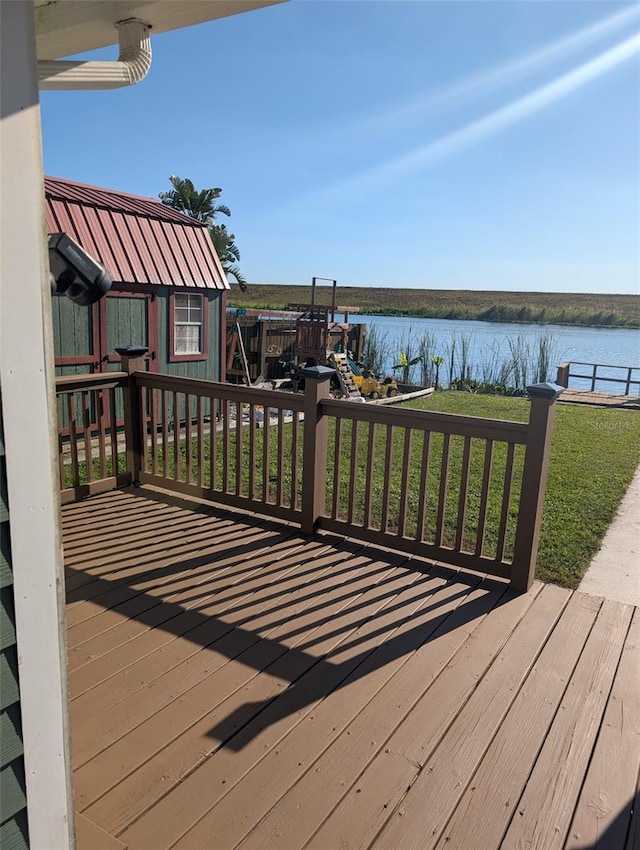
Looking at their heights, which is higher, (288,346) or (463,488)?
(288,346)

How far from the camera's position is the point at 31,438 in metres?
1.02

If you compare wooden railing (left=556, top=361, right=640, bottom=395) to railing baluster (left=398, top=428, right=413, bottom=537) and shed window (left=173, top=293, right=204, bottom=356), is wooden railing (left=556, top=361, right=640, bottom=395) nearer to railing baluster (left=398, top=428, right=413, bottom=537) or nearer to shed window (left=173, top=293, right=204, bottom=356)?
shed window (left=173, top=293, right=204, bottom=356)

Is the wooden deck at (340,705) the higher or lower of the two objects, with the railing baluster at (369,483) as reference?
lower

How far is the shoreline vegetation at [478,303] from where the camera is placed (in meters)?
36.0

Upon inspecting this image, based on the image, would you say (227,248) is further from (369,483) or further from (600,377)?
(369,483)

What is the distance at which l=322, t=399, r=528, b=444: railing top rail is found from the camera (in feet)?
9.64

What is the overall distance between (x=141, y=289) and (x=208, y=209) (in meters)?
17.4

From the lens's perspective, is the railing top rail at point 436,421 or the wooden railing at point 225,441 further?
the wooden railing at point 225,441

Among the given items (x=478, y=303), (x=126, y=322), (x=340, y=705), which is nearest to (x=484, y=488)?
(x=340, y=705)

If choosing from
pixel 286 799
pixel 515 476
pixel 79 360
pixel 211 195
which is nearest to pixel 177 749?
pixel 286 799

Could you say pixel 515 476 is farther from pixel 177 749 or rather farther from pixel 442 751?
pixel 177 749

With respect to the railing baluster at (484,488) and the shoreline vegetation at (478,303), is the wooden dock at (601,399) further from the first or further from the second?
the shoreline vegetation at (478,303)

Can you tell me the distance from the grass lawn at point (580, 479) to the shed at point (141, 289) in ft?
14.2

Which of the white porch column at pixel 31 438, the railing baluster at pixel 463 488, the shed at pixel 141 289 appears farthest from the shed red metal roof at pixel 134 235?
the white porch column at pixel 31 438
